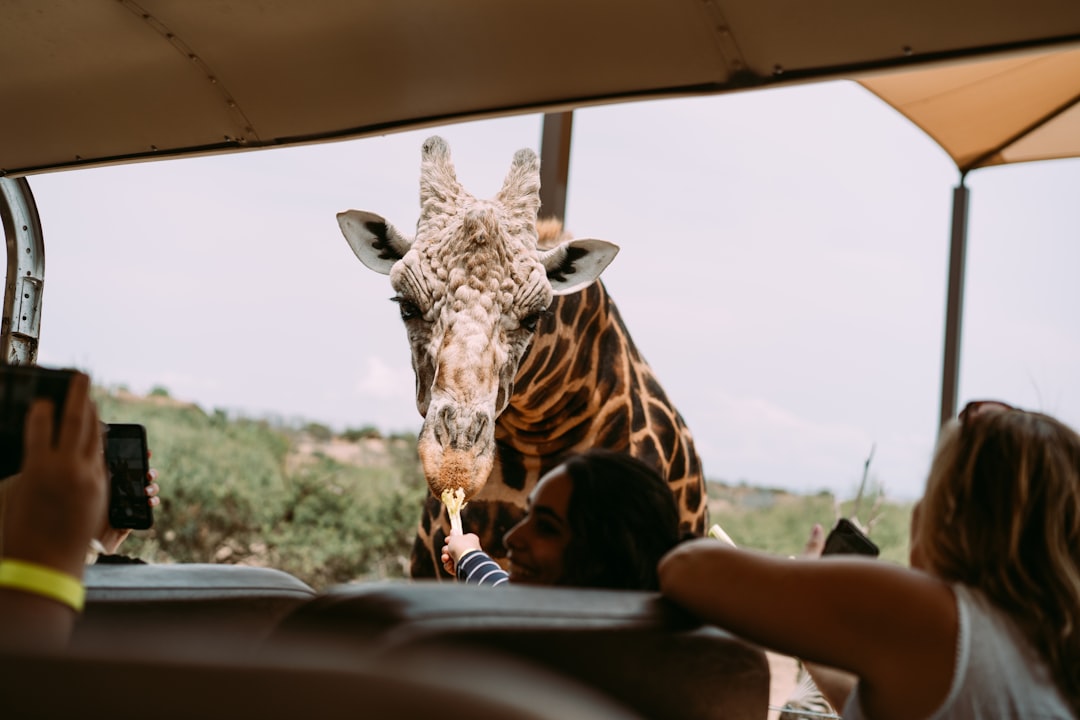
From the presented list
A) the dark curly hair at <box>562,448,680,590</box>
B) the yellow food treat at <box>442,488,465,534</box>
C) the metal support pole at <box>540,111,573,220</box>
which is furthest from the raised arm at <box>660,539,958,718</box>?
the metal support pole at <box>540,111,573,220</box>

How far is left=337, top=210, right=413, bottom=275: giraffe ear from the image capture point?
3.64 meters

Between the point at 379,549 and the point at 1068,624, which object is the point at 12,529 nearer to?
the point at 1068,624

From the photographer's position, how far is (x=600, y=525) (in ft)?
4.95

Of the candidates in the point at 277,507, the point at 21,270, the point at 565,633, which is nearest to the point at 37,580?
the point at 565,633

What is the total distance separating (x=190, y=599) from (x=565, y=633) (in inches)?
20.0

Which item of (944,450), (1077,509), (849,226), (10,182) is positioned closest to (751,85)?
(944,450)

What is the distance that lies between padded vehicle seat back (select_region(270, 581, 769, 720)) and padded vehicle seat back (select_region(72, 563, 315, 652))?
0.70 ft

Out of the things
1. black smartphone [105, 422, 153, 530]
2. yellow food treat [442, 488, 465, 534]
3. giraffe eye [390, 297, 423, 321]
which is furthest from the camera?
giraffe eye [390, 297, 423, 321]

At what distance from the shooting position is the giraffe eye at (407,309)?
3.44 metres

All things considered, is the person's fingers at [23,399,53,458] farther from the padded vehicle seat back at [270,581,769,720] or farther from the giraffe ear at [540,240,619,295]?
the giraffe ear at [540,240,619,295]

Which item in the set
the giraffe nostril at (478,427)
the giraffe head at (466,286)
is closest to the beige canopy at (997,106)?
the giraffe head at (466,286)

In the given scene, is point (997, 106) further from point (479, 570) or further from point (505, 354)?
point (479, 570)

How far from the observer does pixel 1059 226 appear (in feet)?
34.8

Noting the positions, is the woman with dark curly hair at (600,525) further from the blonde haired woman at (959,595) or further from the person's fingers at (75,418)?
the person's fingers at (75,418)
